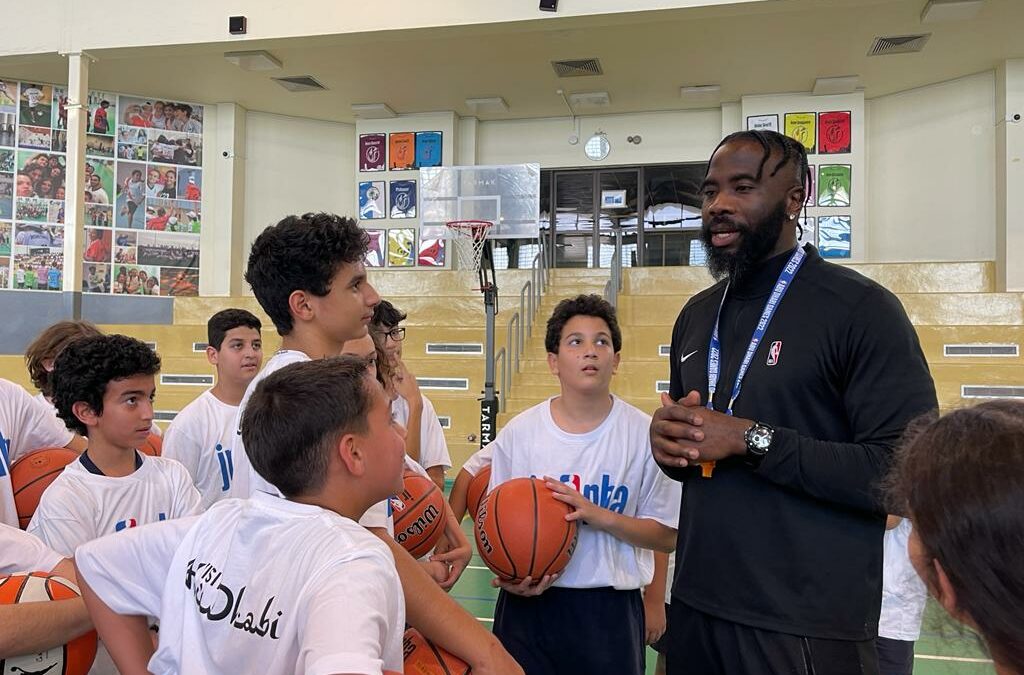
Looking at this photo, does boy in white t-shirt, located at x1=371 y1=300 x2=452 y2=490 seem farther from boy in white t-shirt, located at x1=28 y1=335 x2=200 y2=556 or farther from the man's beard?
the man's beard

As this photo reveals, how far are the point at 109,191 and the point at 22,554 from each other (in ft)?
38.7

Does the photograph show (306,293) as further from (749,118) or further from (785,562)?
(749,118)

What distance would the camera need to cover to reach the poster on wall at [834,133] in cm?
1160

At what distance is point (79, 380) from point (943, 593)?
7.57 feet

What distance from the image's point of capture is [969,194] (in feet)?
36.2

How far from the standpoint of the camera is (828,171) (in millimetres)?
11625

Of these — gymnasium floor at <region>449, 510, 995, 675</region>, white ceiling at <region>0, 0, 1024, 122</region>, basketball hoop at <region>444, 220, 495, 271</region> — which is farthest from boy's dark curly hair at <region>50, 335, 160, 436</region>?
white ceiling at <region>0, 0, 1024, 122</region>

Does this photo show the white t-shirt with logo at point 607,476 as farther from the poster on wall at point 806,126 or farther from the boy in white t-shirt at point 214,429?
the poster on wall at point 806,126

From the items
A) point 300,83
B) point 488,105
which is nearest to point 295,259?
point 300,83

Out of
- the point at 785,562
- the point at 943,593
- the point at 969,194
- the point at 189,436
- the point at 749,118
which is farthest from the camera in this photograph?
the point at 749,118

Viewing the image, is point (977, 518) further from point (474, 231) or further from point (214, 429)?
point (474, 231)

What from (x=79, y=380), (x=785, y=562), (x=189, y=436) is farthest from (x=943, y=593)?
(x=189, y=436)

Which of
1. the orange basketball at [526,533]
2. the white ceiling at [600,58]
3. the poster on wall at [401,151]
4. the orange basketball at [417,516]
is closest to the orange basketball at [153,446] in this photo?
the orange basketball at [417,516]

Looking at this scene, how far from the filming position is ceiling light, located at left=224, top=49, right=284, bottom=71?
384 inches
